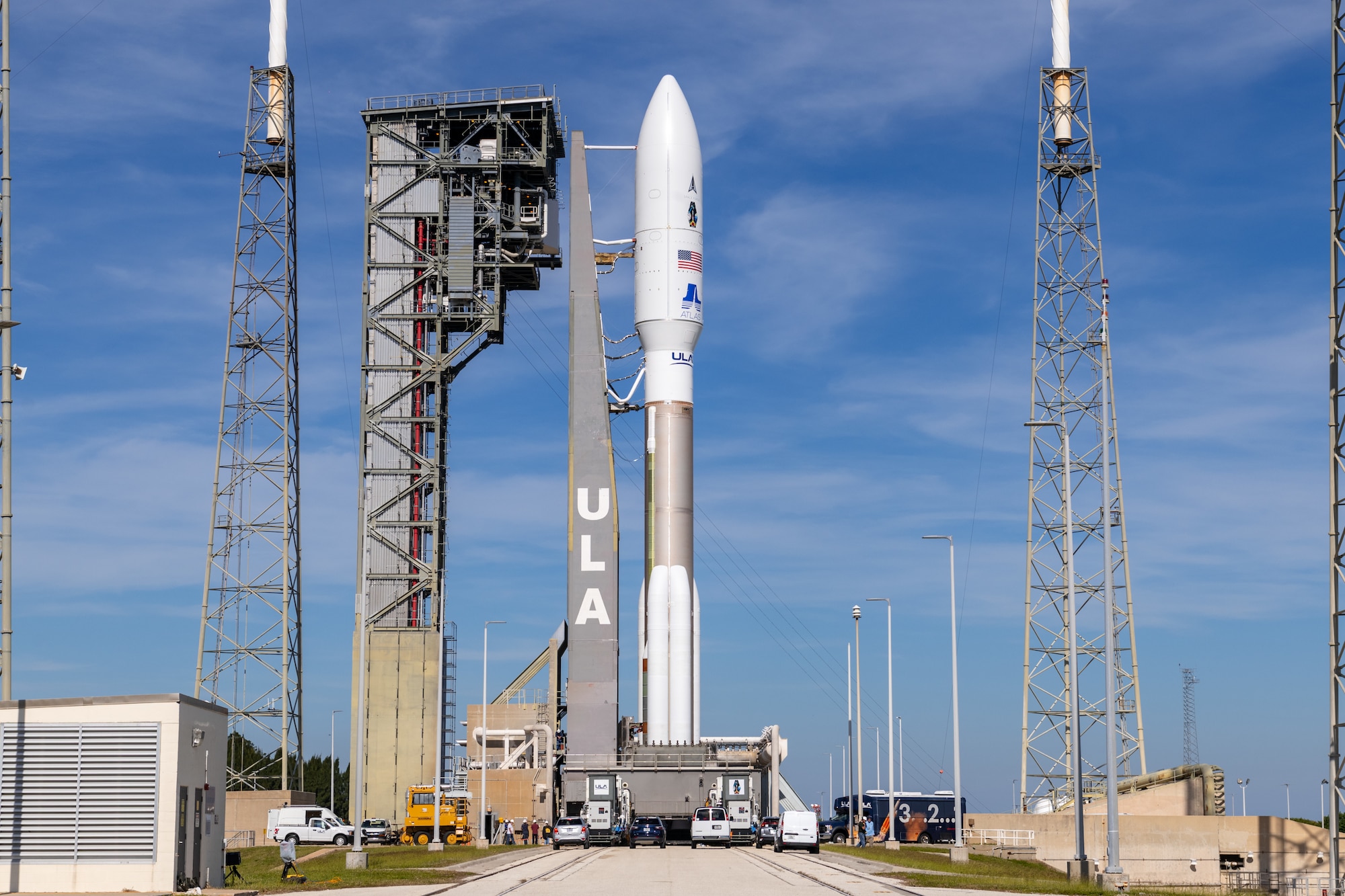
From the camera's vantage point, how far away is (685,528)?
66.7 metres

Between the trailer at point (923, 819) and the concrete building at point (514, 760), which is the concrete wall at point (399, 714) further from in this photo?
the trailer at point (923, 819)

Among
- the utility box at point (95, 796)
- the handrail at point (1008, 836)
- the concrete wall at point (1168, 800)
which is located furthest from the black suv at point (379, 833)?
the utility box at point (95, 796)

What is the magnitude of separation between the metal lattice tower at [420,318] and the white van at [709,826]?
23.6m

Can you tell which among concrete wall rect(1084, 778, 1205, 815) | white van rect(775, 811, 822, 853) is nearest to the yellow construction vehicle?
white van rect(775, 811, 822, 853)

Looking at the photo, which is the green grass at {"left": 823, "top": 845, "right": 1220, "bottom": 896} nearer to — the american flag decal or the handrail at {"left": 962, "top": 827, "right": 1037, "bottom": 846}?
the handrail at {"left": 962, "top": 827, "right": 1037, "bottom": 846}

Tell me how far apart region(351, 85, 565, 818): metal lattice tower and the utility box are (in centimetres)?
4734

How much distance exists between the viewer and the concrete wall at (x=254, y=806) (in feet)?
238

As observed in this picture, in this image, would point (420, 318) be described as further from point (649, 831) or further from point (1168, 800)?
point (1168, 800)

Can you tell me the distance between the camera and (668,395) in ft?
221

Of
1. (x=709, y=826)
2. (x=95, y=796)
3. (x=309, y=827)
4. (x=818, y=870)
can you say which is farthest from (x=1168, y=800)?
(x=95, y=796)

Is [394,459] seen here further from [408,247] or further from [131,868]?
[131,868]

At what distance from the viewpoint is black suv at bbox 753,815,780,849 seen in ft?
205

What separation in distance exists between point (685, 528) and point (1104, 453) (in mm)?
26661

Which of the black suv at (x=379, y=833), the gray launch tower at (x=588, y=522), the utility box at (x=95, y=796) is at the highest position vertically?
the gray launch tower at (x=588, y=522)
